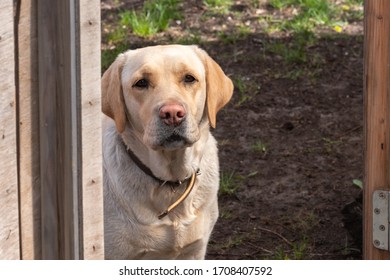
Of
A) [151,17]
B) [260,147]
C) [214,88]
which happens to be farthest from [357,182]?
[151,17]

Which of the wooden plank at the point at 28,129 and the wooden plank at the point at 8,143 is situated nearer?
the wooden plank at the point at 8,143

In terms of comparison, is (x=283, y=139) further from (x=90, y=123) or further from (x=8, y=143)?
(x=8, y=143)

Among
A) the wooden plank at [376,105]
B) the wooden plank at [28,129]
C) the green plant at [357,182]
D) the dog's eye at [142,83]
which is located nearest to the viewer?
the wooden plank at [28,129]

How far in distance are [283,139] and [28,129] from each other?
11.8ft

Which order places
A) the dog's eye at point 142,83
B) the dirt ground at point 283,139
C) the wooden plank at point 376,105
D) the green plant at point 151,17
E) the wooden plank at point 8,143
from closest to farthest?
the wooden plank at point 8,143, the wooden plank at point 376,105, the dog's eye at point 142,83, the dirt ground at point 283,139, the green plant at point 151,17

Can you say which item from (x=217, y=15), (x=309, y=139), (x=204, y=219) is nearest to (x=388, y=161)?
(x=204, y=219)

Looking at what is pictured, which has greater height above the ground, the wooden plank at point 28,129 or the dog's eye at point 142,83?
the wooden plank at point 28,129

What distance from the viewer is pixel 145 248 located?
15.0 feet

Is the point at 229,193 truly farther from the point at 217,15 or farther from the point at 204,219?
the point at 217,15

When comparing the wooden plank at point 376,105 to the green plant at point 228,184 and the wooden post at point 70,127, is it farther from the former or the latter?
the green plant at point 228,184

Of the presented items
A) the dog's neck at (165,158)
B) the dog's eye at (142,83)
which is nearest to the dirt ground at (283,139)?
the dog's neck at (165,158)

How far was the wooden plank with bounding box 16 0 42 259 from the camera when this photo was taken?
11.2ft

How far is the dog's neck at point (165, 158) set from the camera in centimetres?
461

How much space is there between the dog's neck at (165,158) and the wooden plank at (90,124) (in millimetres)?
1093
